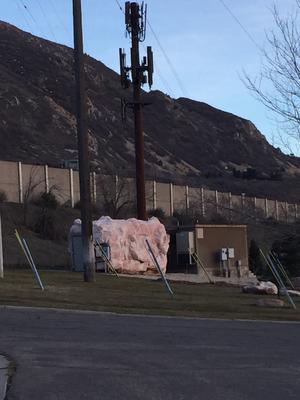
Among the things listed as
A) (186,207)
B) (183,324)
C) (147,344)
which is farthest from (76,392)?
(186,207)

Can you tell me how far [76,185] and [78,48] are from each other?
3807 centimetres

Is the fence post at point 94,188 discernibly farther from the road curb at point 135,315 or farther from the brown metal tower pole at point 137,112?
the road curb at point 135,315

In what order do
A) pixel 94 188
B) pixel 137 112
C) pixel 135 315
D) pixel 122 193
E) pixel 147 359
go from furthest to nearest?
pixel 122 193 < pixel 94 188 < pixel 137 112 < pixel 135 315 < pixel 147 359

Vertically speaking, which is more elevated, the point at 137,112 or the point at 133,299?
the point at 137,112

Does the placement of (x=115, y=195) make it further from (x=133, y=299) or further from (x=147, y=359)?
(x=147, y=359)

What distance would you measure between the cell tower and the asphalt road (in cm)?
2371

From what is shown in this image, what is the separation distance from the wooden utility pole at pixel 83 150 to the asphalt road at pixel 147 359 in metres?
10.4

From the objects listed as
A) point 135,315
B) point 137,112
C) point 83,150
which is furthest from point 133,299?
point 137,112

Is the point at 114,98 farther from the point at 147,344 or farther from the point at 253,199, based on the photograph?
the point at 147,344

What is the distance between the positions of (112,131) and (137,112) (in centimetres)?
6946

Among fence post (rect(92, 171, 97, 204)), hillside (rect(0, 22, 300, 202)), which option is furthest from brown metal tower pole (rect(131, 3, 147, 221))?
hillside (rect(0, 22, 300, 202))

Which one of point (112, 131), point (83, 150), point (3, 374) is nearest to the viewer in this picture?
point (3, 374)

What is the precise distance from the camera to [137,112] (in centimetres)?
3850

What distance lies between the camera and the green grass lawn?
700 inches
